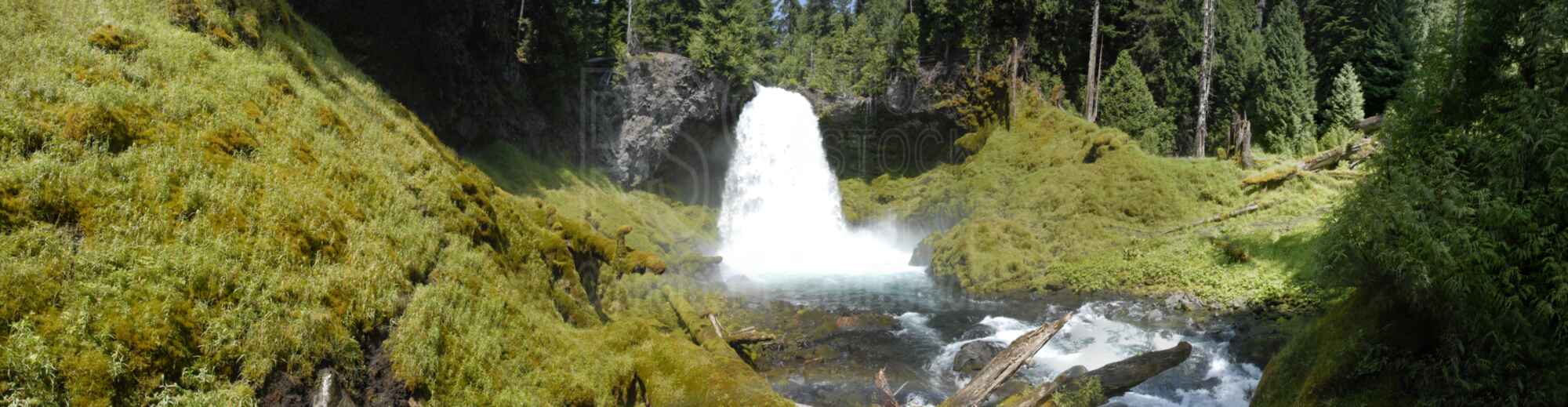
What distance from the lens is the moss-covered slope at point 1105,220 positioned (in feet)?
54.9

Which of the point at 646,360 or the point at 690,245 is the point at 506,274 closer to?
the point at 646,360

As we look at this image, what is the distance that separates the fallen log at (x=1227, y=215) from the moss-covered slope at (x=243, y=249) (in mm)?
17252

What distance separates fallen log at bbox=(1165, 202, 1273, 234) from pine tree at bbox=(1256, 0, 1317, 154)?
47.1 feet

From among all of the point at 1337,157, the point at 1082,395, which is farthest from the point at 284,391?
the point at 1337,157

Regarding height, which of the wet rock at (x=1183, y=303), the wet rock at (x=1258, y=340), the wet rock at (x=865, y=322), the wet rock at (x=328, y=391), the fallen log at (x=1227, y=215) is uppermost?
the wet rock at (x=328, y=391)

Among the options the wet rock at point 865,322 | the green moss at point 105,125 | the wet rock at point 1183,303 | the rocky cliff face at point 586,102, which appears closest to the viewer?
the green moss at point 105,125

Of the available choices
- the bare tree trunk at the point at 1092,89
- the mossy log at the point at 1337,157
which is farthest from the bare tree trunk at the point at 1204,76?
the mossy log at the point at 1337,157

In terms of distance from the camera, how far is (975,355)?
12914 millimetres

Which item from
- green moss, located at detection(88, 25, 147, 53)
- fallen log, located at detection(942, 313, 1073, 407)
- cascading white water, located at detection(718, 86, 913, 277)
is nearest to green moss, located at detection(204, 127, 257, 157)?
green moss, located at detection(88, 25, 147, 53)

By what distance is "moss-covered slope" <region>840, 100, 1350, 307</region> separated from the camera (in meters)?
16.7

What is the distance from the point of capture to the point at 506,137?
26234 millimetres

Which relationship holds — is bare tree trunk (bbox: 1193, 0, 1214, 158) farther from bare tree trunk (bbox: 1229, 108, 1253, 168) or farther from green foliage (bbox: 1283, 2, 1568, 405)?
green foliage (bbox: 1283, 2, 1568, 405)

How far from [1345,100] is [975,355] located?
102ft

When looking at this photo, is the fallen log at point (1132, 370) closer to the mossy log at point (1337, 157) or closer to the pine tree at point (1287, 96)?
the mossy log at point (1337, 157)
